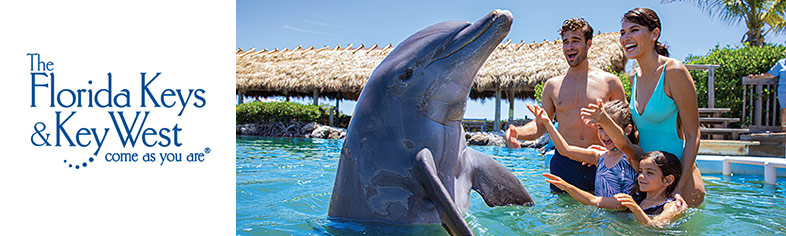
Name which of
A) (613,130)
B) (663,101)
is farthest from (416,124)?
(663,101)

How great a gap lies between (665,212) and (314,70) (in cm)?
2129

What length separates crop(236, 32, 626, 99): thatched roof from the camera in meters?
18.5

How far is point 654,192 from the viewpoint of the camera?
305cm

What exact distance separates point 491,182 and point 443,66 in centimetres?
85

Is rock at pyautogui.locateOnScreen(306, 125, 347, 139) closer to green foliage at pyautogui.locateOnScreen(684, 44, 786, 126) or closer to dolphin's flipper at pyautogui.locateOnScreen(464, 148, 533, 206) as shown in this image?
green foliage at pyautogui.locateOnScreen(684, 44, 786, 126)

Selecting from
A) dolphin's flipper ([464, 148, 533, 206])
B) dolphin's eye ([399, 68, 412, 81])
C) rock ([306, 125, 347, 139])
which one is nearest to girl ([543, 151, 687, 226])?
dolphin's flipper ([464, 148, 533, 206])

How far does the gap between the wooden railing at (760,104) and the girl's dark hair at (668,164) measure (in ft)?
31.8

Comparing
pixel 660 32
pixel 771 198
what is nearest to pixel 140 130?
pixel 660 32

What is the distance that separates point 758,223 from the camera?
128 inches

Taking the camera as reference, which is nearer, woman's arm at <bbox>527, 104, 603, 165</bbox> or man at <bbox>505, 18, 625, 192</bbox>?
woman's arm at <bbox>527, 104, 603, 165</bbox>

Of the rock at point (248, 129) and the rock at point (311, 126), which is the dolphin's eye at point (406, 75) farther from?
the rock at point (248, 129)

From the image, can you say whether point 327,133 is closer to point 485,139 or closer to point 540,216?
point 485,139

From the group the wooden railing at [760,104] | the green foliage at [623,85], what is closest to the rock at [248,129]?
the green foliage at [623,85]

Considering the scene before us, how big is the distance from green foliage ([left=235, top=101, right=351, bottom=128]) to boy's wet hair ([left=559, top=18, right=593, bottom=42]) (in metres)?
18.6
